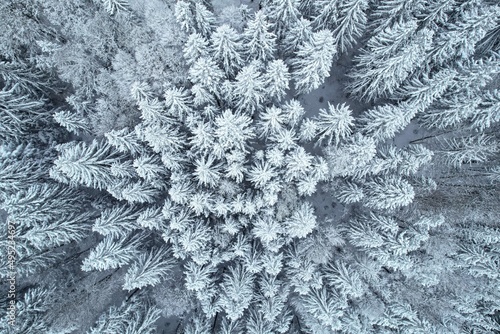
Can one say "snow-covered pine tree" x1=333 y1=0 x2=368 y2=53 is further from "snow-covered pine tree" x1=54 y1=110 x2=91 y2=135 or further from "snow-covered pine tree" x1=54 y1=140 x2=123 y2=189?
"snow-covered pine tree" x1=54 y1=110 x2=91 y2=135

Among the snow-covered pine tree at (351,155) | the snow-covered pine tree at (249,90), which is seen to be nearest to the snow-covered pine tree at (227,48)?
the snow-covered pine tree at (249,90)

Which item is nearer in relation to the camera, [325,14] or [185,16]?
[185,16]

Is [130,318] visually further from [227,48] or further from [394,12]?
[394,12]

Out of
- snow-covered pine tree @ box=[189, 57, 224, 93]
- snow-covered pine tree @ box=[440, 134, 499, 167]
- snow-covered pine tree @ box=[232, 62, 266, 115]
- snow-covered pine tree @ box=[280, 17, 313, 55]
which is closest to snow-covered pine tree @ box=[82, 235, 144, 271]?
snow-covered pine tree @ box=[189, 57, 224, 93]

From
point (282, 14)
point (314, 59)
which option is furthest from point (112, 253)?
point (282, 14)

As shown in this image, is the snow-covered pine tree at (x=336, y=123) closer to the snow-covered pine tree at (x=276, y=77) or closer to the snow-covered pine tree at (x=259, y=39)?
the snow-covered pine tree at (x=276, y=77)

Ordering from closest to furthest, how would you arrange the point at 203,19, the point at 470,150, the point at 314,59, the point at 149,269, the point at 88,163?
the point at 314,59
the point at 88,163
the point at 203,19
the point at 149,269
the point at 470,150

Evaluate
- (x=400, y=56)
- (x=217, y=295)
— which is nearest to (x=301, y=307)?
(x=217, y=295)

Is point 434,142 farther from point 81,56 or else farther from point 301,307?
point 81,56
